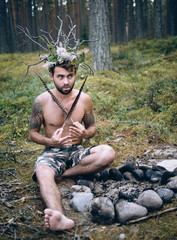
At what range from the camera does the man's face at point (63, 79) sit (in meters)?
3.07

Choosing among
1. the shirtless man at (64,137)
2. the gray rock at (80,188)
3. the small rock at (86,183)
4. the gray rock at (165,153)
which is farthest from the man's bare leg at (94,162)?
the gray rock at (165,153)

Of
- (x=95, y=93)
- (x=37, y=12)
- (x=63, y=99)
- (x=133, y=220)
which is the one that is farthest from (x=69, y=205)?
(x=37, y=12)

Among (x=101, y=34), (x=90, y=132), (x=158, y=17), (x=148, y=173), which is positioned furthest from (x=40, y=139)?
(x=158, y=17)

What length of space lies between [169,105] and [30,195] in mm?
3986

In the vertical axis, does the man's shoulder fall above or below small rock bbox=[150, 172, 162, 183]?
above

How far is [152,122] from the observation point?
16.1 feet

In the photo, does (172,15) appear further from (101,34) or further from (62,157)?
(62,157)

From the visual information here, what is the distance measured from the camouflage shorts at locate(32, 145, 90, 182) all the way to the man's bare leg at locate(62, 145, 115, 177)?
0.07 meters

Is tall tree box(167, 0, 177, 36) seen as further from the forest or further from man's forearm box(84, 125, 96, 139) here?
man's forearm box(84, 125, 96, 139)

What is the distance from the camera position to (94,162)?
3.10 metres

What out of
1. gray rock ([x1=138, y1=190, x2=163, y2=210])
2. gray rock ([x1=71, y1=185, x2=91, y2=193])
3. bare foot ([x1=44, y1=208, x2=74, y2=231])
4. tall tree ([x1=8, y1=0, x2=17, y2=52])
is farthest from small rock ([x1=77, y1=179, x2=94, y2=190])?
tall tree ([x1=8, y1=0, x2=17, y2=52])

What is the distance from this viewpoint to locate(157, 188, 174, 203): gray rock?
250cm

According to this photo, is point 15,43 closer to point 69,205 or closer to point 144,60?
point 144,60

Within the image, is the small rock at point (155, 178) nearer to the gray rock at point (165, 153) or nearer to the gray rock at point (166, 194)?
the gray rock at point (166, 194)
